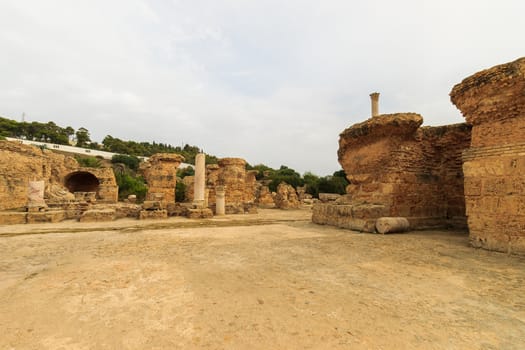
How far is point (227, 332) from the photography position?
188 cm

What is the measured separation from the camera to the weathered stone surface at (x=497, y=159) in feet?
14.8

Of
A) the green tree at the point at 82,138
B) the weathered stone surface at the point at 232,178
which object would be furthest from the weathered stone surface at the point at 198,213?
the green tree at the point at 82,138

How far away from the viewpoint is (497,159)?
485 centimetres

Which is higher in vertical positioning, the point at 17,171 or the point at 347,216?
the point at 17,171

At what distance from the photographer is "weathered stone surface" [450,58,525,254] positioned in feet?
14.8

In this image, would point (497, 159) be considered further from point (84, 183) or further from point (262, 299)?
point (84, 183)

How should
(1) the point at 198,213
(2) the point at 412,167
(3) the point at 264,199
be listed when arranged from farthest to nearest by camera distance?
1. (3) the point at 264,199
2. (1) the point at 198,213
3. (2) the point at 412,167

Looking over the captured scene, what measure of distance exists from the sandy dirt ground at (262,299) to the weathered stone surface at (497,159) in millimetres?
568

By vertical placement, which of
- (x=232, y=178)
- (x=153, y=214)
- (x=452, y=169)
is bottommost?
(x=153, y=214)

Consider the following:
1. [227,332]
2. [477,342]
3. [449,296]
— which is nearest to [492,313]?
[449,296]

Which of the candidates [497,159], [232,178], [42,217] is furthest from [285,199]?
[497,159]

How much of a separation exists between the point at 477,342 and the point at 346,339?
2.94 ft

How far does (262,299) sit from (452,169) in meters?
8.75

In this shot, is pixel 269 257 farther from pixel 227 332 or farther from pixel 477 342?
pixel 477 342
